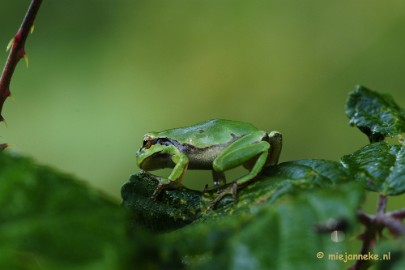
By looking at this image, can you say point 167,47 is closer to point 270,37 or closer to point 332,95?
point 270,37

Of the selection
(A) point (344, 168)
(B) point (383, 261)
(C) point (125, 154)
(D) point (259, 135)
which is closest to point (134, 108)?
(C) point (125, 154)

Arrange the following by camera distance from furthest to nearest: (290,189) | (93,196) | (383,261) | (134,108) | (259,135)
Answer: (134,108) → (259,135) → (290,189) → (383,261) → (93,196)

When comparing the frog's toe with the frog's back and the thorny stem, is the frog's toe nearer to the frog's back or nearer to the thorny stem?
the thorny stem

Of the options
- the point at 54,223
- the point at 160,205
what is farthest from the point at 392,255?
the point at 160,205

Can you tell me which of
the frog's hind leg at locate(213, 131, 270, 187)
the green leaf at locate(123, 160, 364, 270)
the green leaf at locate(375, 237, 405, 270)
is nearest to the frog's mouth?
the frog's hind leg at locate(213, 131, 270, 187)

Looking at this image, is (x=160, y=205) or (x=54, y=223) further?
(x=160, y=205)

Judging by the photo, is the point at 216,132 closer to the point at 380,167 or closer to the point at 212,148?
the point at 212,148
